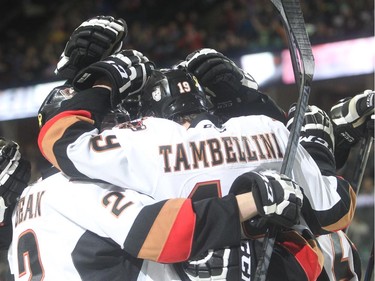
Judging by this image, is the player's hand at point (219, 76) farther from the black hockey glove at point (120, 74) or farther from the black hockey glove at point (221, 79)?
the black hockey glove at point (120, 74)

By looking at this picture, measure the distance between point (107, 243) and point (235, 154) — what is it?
0.37 metres

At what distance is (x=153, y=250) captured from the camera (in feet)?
6.03

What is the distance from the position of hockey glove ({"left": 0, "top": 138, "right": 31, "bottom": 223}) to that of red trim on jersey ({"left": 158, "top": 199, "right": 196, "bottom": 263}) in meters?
Result: 0.57

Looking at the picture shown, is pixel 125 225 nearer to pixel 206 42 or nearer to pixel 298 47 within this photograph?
pixel 298 47

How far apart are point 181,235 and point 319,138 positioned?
57cm

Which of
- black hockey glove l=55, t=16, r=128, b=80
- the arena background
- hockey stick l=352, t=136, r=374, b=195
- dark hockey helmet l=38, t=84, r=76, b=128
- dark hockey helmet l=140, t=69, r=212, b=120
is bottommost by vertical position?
the arena background

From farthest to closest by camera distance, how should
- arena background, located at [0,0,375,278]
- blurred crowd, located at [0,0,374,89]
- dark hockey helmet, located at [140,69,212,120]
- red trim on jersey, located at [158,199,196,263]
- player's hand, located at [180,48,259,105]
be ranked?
blurred crowd, located at [0,0,374,89]
arena background, located at [0,0,375,278]
player's hand, located at [180,48,259,105]
dark hockey helmet, located at [140,69,212,120]
red trim on jersey, located at [158,199,196,263]

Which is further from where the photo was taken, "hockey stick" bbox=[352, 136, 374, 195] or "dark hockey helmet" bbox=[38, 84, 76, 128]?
"hockey stick" bbox=[352, 136, 374, 195]

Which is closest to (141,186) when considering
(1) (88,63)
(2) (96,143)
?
(2) (96,143)

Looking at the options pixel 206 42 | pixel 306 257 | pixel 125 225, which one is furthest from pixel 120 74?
pixel 206 42

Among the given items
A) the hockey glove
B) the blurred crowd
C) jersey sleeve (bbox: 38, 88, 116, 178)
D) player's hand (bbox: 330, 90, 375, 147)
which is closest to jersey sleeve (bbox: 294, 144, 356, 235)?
player's hand (bbox: 330, 90, 375, 147)

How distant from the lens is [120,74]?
2016 millimetres

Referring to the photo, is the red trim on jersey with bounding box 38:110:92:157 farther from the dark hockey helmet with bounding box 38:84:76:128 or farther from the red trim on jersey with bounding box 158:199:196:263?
the red trim on jersey with bounding box 158:199:196:263

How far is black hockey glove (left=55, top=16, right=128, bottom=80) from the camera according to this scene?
2.18m
